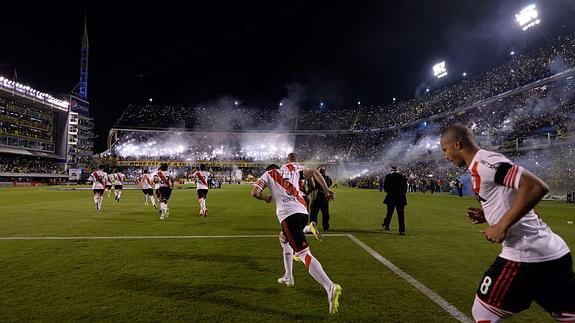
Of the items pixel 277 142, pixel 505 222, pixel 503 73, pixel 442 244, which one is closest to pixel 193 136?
pixel 277 142

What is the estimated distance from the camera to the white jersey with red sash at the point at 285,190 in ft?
16.5

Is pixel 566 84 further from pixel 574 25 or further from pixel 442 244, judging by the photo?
pixel 442 244

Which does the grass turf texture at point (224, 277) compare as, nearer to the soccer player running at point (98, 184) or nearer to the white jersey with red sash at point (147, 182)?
the soccer player running at point (98, 184)

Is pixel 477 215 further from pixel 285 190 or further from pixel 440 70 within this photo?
pixel 440 70

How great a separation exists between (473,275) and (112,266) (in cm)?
636

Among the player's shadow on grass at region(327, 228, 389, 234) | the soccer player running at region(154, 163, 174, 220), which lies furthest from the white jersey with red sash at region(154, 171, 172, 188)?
the player's shadow on grass at region(327, 228, 389, 234)

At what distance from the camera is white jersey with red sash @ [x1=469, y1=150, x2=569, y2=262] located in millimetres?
2408

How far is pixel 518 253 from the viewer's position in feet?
8.07

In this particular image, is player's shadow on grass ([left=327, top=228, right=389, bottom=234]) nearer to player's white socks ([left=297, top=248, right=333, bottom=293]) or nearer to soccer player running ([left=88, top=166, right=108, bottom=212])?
player's white socks ([left=297, top=248, right=333, bottom=293])

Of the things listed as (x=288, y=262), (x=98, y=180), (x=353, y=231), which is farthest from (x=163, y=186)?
(x=288, y=262)

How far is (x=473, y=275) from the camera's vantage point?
5918mm

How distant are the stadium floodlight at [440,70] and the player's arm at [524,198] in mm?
64085

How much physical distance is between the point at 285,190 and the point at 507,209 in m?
3.05

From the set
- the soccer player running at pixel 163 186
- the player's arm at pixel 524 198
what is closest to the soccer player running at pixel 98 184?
the soccer player running at pixel 163 186
